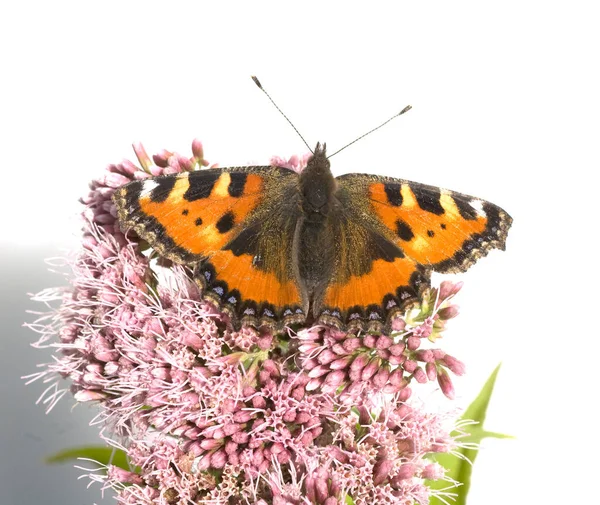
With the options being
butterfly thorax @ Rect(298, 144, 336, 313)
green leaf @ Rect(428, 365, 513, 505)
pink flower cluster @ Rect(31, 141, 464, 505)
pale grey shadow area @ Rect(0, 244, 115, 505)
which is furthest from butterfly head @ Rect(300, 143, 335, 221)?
pale grey shadow area @ Rect(0, 244, 115, 505)

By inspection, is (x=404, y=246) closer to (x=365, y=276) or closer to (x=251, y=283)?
(x=365, y=276)

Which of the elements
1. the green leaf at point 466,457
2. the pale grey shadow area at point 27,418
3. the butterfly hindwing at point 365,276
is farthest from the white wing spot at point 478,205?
→ the pale grey shadow area at point 27,418

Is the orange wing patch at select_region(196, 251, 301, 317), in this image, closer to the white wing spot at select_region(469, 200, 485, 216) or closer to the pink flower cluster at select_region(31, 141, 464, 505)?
the pink flower cluster at select_region(31, 141, 464, 505)

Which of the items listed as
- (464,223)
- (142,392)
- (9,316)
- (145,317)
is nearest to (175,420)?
(142,392)

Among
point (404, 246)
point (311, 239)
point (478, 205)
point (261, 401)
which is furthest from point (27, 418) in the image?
point (478, 205)

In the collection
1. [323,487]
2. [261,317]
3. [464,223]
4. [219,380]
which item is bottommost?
[323,487]

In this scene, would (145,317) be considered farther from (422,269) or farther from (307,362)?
(422,269)
